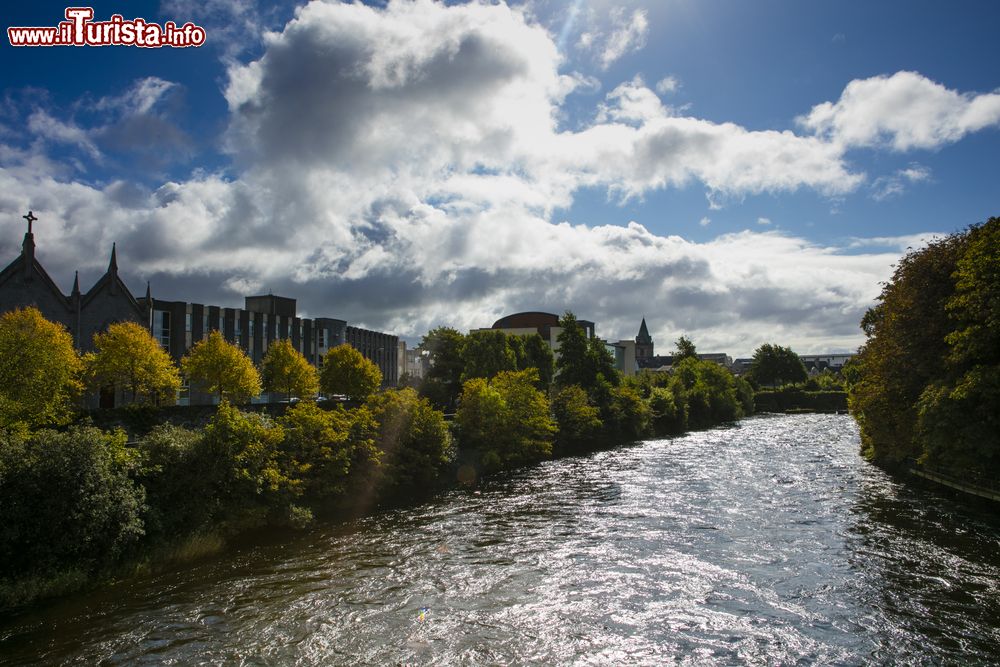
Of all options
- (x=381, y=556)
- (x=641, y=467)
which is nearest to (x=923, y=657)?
(x=381, y=556)

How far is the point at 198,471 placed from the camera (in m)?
28.3

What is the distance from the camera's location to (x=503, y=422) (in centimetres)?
5491

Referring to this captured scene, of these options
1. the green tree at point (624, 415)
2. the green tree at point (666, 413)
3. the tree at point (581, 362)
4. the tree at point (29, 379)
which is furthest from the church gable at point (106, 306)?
the green tree at point (666, 413)

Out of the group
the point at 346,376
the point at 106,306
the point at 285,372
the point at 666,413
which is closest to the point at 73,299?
the point at 106,306

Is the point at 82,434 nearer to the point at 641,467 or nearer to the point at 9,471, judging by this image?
the point at 9,471

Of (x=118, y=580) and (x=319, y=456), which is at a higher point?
(x=319, y=456)

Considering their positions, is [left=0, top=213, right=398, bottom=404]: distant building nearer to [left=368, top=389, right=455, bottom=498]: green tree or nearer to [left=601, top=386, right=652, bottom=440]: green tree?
[left=368, top=389, right=455, bottom=498]: green tree

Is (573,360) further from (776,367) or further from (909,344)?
(776,367)

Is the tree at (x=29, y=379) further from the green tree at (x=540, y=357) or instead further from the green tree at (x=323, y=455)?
the green tree at (x=540, y=357)

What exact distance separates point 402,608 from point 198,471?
43.5ft

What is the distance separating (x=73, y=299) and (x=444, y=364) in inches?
1671

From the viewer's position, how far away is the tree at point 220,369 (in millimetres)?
53938

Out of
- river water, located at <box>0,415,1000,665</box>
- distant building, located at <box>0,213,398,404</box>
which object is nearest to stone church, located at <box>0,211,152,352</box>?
distant building, located at <box>0,213,398,404</box>

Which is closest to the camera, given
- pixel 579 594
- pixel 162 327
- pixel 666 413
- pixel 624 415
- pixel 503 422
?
pixel 579 594
